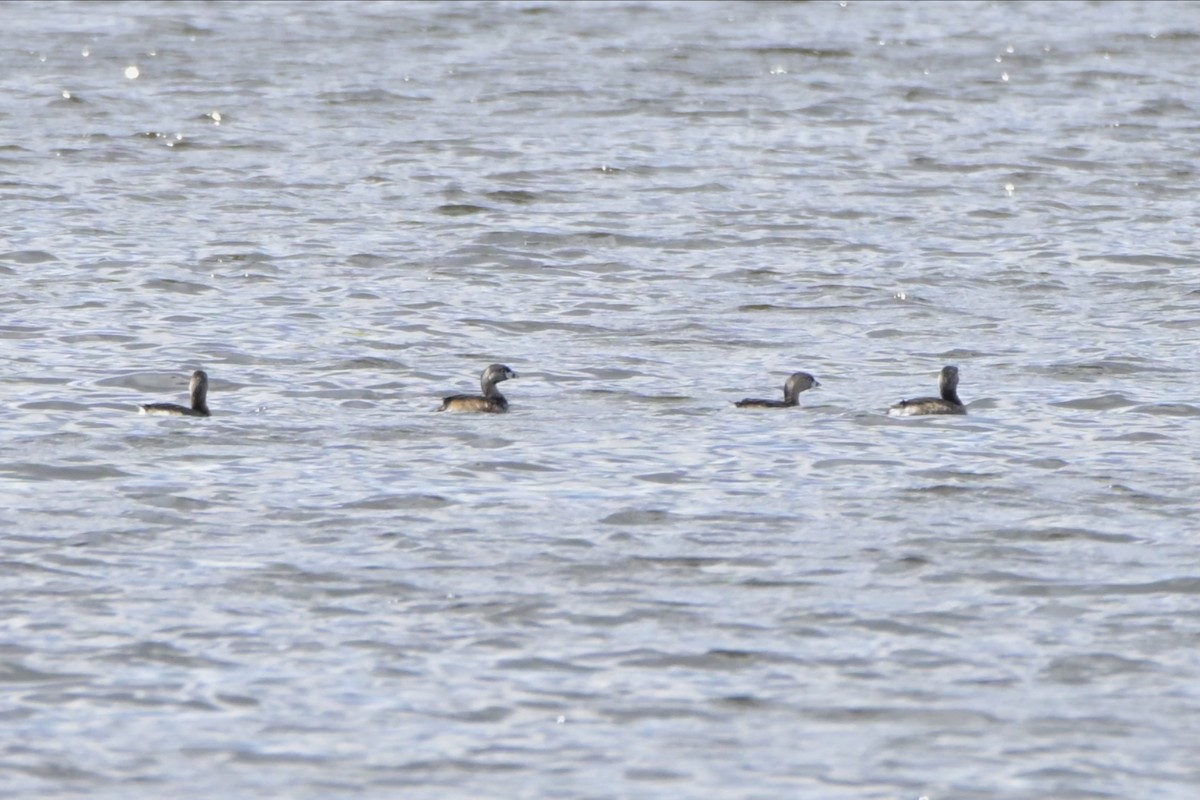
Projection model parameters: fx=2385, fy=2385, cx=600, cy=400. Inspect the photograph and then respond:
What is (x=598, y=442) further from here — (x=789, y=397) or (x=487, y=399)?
(x=789, y=397)

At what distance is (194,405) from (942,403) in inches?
207

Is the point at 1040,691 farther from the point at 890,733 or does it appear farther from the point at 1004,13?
the point at 1004,13

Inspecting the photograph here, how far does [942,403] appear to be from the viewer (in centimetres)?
1692

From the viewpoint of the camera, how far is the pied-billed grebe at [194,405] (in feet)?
53.9

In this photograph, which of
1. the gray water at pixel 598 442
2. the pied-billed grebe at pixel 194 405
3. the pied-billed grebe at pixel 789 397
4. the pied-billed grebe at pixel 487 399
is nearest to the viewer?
the gray water at pixel 598 442

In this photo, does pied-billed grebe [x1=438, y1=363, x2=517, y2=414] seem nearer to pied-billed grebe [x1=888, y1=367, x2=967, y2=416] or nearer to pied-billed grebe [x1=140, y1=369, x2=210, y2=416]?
pied-billed grebe [x1=140, y1=369, x2=210, y2=416]

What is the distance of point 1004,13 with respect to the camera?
43469 mm

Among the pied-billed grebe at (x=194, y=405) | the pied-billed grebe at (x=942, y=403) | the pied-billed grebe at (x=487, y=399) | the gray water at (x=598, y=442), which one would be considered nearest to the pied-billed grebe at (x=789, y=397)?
the gray water at (x=598, y=442)

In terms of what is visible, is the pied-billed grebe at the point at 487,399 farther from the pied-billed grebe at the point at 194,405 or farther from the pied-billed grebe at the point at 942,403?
the pied-billed grebe at the point at 942,403

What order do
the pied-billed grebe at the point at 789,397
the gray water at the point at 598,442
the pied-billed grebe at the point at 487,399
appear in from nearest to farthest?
the gray water at the point at 598,442, the pied-billed grebe at the point at 487,399, the pied-billed grebe at the point at 789,397

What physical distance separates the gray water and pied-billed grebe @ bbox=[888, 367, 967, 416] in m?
0.23

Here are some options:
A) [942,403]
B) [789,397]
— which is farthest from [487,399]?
[942,403]

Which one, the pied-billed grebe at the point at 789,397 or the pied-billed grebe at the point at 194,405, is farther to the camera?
the pied-billed grebe at the point at 789,397

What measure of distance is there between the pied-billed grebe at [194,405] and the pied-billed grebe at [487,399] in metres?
1.67
